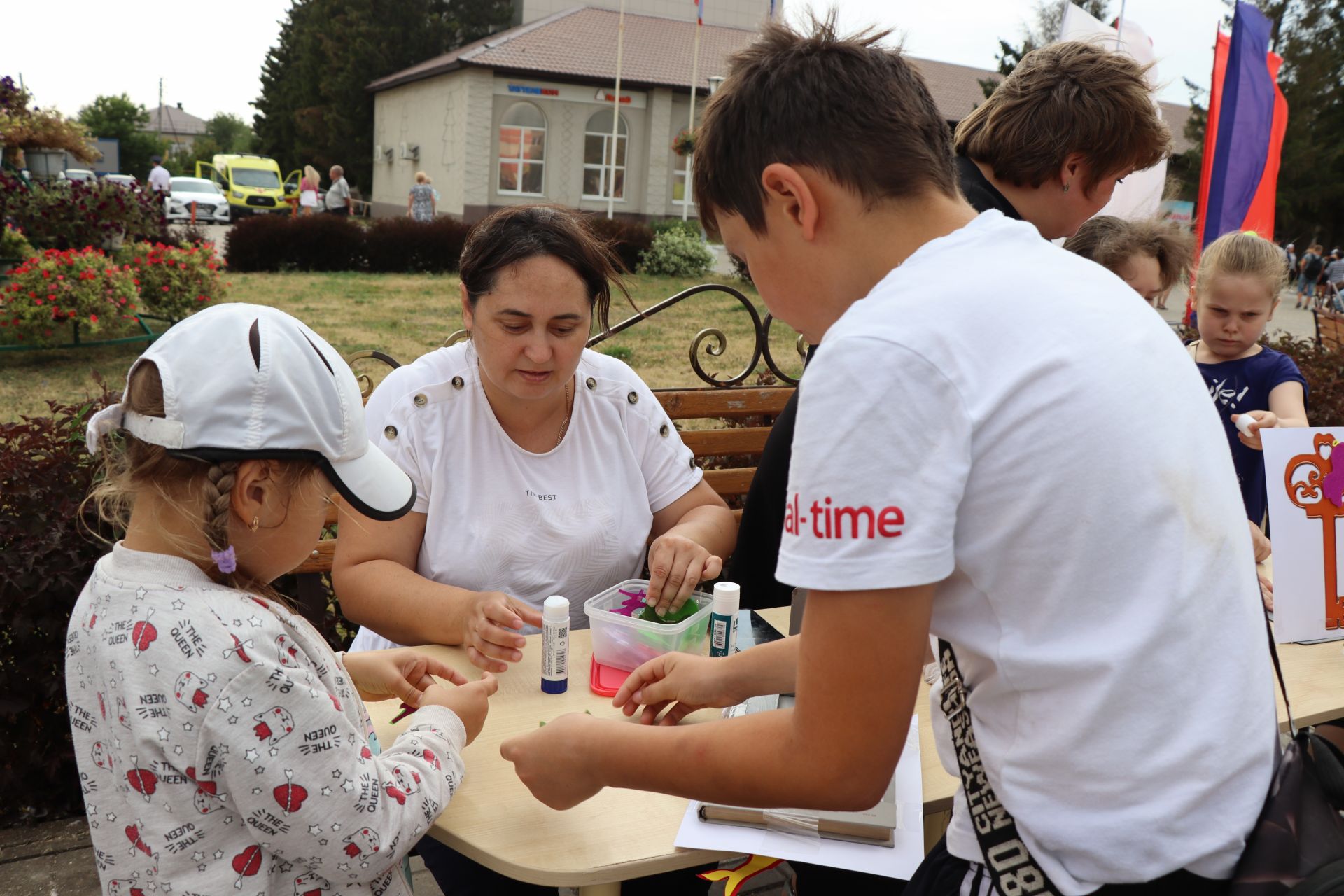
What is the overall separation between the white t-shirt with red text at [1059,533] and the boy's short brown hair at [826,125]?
13cm

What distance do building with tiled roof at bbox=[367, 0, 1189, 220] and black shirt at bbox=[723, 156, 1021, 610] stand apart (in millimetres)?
24415

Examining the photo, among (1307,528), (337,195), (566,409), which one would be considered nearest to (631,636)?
(566,409)

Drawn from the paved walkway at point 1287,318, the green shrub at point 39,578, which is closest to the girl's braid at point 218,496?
the green shrub at point 39,578

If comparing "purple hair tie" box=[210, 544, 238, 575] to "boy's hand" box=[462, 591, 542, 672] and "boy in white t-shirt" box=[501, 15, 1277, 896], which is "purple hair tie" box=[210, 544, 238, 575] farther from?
"boy's hand" box=[462, 591, 542, 672]

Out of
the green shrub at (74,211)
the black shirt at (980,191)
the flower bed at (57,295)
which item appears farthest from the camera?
the green shrub at (74,211)

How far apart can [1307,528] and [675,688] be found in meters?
1.46

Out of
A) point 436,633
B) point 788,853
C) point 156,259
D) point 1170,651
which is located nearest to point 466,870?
point 436,633

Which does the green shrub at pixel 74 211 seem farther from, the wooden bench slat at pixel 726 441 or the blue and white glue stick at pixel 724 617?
the blue and white glue stick at pixel 724 617

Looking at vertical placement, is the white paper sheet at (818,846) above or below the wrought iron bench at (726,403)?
below

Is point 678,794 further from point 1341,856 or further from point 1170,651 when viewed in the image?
point 1341,856

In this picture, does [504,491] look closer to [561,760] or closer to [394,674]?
[394,674]

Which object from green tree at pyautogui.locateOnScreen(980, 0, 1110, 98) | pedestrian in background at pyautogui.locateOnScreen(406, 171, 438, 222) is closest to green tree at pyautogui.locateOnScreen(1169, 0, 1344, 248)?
green tree at pyautogui.locateOnScreen(980, 0, 1110, 98)

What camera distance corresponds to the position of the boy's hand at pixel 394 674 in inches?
67.5

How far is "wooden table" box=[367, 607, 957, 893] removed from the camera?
4.53ft
